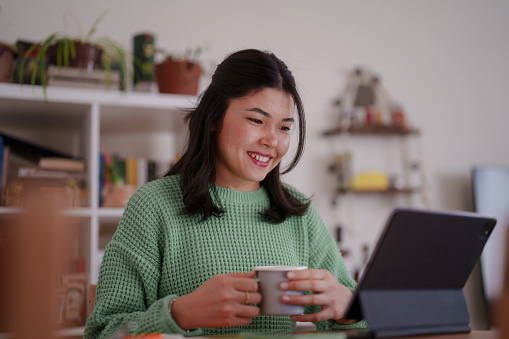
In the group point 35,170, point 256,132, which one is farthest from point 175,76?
point 256,132

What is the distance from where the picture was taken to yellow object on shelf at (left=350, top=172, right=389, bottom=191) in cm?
306

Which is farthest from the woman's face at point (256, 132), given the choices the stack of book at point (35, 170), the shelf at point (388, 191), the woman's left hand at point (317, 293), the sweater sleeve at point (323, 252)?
the shelf at point (388, 191)

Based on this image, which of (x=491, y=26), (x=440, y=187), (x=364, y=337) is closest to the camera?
(x=364, y=337)

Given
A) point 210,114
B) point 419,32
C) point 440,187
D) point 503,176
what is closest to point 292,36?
point 419,32

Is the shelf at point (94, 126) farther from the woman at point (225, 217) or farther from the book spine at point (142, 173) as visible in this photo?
the woman at point (225, 217)

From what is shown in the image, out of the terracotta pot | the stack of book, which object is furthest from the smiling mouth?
the terracotta pot

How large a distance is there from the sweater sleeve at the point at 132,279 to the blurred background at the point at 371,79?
5.05 ft

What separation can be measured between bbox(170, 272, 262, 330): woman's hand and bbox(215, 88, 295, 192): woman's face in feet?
1.40

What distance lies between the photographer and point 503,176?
3.29 meters

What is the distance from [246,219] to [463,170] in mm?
2555

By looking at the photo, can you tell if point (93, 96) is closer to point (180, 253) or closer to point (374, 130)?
point (180, 253)

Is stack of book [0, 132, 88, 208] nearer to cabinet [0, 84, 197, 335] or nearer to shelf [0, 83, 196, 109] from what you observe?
cabinet [0, 84, 197, 335]

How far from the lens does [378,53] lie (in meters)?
3.34

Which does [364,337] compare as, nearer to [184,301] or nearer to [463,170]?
[184,301]
